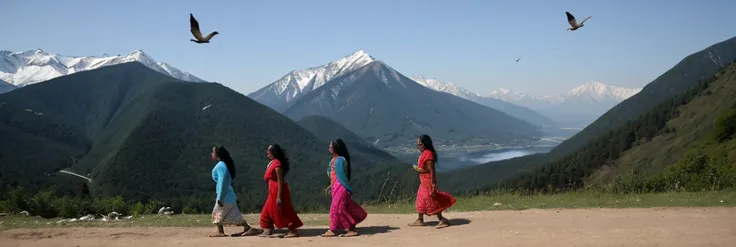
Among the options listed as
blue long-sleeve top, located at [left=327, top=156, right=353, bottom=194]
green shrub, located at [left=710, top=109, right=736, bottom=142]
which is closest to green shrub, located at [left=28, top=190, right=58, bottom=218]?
blue long-sleeve top, located at [left=327, top=156, right=353, bottom=194]

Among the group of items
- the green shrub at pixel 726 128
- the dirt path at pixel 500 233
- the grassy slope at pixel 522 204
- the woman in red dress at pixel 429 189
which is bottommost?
the dirt path at pixel 500 233

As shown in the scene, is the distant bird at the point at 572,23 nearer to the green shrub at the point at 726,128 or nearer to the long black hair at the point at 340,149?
the long black hair at the point at 340,149

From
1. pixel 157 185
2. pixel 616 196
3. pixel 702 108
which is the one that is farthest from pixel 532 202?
pixel 157 185

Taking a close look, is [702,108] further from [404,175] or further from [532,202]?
[532,202]

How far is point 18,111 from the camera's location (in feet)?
581

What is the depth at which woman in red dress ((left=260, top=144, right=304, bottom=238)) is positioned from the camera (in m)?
11.2

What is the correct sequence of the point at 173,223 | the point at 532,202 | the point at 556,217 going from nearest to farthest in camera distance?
the point at 556,217
the point at 173,223
the point at 532,202

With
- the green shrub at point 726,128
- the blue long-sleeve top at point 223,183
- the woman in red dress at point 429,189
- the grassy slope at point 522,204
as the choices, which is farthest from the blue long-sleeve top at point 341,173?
the green shrub at point 726,128

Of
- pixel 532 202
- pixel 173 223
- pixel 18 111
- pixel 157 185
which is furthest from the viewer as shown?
pixel 18 111

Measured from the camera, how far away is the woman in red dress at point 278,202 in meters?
11.2

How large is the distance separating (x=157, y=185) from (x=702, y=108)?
101 metres

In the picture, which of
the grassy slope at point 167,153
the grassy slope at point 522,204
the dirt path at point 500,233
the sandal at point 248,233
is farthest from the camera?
the grassy slope at point 167,153

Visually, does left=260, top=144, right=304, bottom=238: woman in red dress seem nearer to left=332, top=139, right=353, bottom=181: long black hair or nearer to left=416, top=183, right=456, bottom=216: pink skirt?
left=332, top=139, right=353, bottom=181: long black hair

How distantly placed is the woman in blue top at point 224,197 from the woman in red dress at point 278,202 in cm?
57
